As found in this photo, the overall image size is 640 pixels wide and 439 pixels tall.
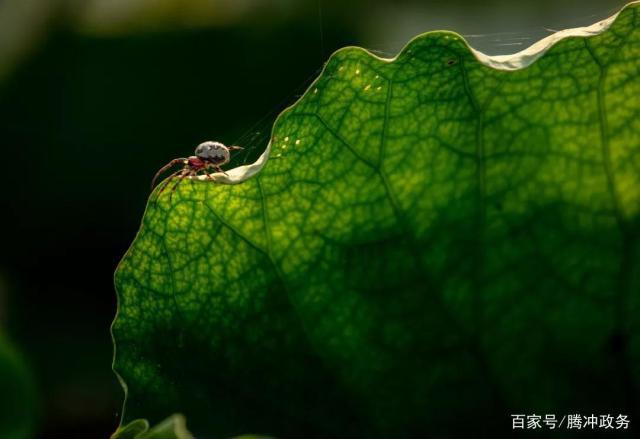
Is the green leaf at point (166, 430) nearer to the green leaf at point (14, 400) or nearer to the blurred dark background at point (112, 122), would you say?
the green leaf at point (14, 400)

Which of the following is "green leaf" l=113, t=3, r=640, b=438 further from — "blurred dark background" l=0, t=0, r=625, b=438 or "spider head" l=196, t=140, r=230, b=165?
"blurred dark background" l=0, t=0, r=625, b=438

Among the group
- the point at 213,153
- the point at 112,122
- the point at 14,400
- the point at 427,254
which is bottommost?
the point at 14,400

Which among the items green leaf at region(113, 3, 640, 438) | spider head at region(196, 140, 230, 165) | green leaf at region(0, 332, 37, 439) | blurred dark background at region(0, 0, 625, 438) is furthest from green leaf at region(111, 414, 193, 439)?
blurred dark background at region(0, 0, 625, 438)

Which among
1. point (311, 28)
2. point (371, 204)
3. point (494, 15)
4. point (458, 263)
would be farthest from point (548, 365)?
point (494, 15)

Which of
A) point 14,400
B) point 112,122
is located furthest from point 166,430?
point 112,122

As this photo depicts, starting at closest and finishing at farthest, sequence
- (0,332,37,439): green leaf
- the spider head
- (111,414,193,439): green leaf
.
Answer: (111,414,193,439): green leaf → the spider head → (0,332,37,439): green leaf

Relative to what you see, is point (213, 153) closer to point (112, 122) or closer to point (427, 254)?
point (427, 254)

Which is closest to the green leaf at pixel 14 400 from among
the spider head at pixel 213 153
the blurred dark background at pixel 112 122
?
the spider head at pixel 213 153
